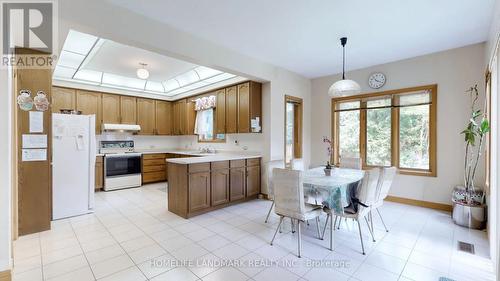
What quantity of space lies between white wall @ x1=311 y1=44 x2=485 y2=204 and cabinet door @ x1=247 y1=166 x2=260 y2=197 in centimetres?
263

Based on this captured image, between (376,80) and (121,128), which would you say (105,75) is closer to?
(121,128)

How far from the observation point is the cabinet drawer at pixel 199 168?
3568mm

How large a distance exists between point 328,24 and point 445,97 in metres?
2.57

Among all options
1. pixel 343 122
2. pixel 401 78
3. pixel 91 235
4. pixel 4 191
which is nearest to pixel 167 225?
pixel 91 235

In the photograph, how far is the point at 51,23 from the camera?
2369mm

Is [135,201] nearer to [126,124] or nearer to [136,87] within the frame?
[126,124]

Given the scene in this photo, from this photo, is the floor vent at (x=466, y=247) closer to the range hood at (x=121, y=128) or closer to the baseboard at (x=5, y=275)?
the baseboard at (x=5, y=275)

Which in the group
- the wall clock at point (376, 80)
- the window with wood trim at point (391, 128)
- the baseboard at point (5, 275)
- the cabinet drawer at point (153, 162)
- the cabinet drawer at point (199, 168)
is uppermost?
the wall clock at point (376, 80)

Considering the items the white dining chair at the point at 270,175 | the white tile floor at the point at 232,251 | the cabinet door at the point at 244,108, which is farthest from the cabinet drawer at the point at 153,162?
the white dining chair at the point at 270,175

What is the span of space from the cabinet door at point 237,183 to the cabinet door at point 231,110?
90cm

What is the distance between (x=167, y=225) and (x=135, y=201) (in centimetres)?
161

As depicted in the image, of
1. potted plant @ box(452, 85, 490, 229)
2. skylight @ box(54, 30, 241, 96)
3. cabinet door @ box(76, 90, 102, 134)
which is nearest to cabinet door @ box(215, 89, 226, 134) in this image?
skylight @ box(54, 30, 241, 96)

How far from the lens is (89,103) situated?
537 centimetres

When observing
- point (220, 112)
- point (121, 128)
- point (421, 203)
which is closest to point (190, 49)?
point (220, 112)
